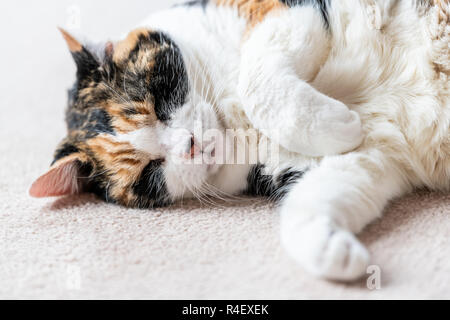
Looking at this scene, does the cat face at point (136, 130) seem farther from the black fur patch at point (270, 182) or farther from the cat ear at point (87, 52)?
the black fur patch at point (270, 182)

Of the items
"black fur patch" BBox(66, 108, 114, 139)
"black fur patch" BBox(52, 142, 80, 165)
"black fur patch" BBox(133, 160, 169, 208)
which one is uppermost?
"black fur patch" BBox(66, 108, 114, 139)

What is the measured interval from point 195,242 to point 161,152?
27 cm

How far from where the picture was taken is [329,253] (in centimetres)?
82

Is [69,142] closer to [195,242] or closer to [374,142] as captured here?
[195,242]

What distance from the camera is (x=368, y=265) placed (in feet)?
2.79

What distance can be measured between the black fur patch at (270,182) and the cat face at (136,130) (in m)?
0.11

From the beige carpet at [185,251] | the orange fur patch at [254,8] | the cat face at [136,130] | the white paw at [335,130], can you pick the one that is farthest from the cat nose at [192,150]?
the orange fur patch at [254,8]

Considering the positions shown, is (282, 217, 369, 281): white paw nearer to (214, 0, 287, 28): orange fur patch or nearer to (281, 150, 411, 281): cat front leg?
(281, 150, 411, 281): cat front leg

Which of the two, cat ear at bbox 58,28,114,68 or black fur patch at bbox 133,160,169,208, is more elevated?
cat ear at bbox 58,28,114,68

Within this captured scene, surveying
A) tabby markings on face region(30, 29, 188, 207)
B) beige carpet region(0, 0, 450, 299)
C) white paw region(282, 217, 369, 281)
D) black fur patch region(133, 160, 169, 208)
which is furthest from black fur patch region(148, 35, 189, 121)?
white paw region(282, 217, 369, 281)

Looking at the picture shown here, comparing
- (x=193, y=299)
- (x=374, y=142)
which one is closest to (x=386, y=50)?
(x=374, y=142)

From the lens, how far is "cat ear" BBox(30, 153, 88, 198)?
1.24m

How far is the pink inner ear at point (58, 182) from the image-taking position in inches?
48.7

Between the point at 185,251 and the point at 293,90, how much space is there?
0.43 metres
